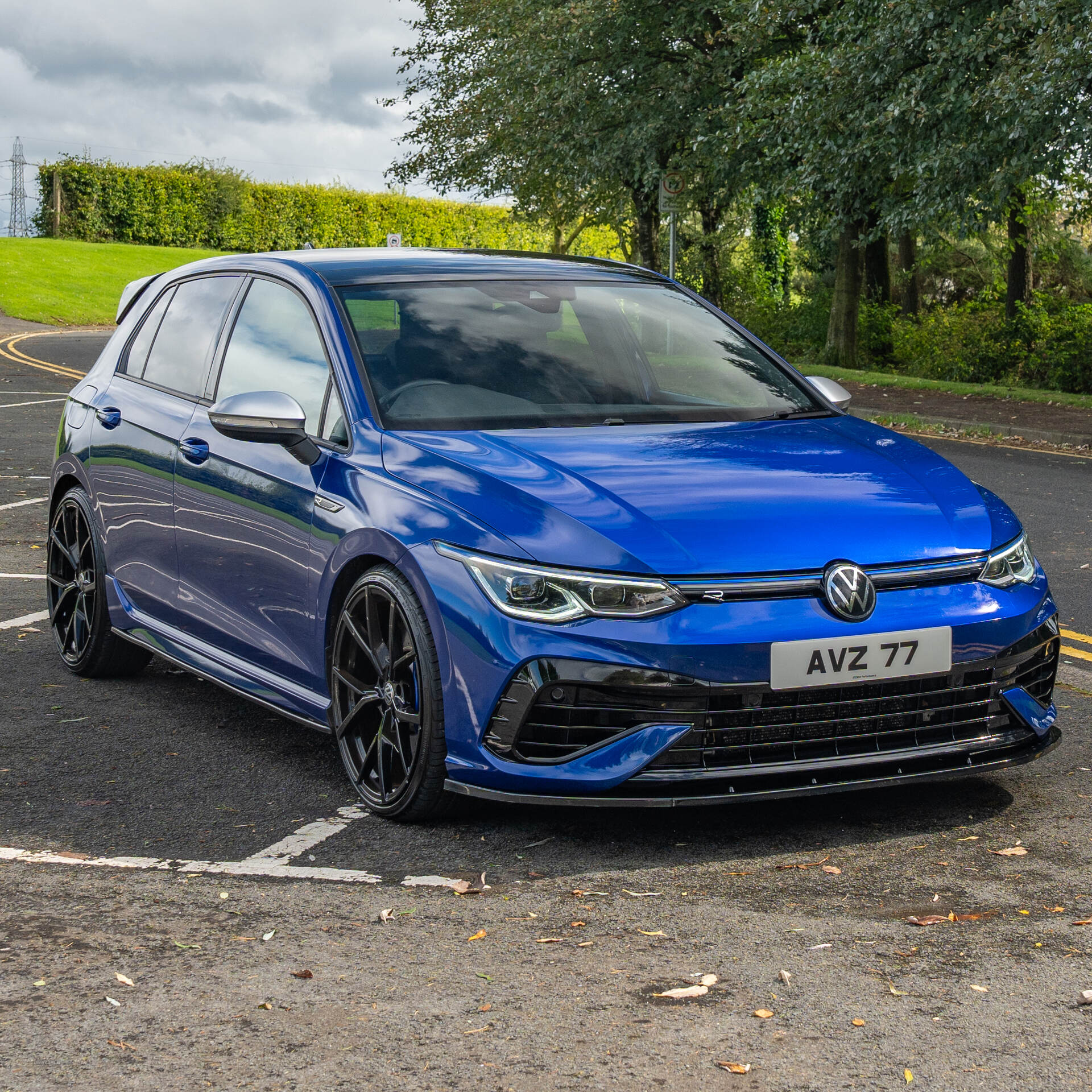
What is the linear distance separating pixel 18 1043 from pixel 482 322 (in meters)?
3.05

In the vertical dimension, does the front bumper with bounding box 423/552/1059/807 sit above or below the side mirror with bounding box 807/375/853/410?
below

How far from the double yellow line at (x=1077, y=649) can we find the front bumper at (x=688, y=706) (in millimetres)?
2546

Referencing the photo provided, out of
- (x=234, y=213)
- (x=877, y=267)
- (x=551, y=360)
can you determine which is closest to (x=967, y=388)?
(x=877, y=267)

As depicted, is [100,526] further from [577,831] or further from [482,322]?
[577,831]

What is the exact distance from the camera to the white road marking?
13.7ft

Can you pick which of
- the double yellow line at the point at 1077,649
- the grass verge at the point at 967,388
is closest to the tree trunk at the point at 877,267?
the grass verge at the point at 967,388

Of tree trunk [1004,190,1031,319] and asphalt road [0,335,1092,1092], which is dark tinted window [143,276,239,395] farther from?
tree trunk [1004,190,1031,319]

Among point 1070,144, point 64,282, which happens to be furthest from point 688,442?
point 64,282

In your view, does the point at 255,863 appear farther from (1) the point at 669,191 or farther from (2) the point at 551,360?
(1) the point at 669,191

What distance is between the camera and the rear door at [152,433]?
19.3 ft

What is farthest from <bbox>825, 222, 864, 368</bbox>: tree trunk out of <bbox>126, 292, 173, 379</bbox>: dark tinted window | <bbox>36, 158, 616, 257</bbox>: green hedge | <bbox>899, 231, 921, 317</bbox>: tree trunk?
<bbox>36, 158, 616, 257</bbox>: green hedge

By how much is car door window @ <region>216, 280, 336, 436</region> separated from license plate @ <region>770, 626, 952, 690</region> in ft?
6.09

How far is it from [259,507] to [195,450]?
2.01 feet

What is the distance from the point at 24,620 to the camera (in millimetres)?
7652
